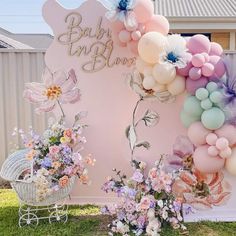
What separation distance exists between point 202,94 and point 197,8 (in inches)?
234

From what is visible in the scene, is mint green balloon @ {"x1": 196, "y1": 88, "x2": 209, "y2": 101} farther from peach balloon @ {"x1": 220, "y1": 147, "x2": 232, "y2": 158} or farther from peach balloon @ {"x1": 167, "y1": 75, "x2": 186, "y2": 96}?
peach balloon @ {"x1": 220, "y1": 147, "x2": 232, "y2": 158}

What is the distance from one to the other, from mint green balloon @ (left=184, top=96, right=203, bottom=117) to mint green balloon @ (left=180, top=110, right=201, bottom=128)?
0.05 metres

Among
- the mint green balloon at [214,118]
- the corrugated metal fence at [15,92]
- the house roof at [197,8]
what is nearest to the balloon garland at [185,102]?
the mint green balloon at [214,118]

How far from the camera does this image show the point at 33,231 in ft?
11.1

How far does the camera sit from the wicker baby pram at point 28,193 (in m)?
3.30

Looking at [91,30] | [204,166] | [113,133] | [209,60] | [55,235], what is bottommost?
[55,235]

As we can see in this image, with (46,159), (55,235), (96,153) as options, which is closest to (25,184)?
(46,159)

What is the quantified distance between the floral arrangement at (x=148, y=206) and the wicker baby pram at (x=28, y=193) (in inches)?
21.8

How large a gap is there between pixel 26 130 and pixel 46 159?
1.91 metres

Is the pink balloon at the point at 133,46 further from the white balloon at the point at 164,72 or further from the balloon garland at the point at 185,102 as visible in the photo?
the white balloon at the point at 164,72

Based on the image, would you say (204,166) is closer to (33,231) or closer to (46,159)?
(46,159)

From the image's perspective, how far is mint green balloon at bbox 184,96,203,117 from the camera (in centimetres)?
322

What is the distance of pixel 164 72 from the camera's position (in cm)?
322

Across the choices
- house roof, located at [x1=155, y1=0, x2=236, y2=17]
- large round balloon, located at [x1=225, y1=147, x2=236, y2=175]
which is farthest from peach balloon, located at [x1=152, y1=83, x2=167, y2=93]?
house roof, located at [x1=155, y1=0, x2=236, y2=17]
